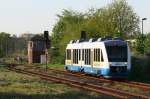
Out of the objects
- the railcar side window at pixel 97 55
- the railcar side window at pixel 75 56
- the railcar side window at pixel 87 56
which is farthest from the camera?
the railcar side window at pixel 75 56

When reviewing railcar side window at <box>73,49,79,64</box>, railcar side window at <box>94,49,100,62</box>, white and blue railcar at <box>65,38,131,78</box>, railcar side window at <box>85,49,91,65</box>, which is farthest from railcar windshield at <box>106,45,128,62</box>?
railcar side window at <box>73,49,79,64</box>

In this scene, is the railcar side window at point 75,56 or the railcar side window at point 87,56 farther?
the railcar side window at point 75,56

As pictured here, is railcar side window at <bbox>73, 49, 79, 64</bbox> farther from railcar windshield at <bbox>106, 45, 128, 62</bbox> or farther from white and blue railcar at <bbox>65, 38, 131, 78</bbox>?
railcar windshield at <bbox>106, 45, 128, 62</bbox>

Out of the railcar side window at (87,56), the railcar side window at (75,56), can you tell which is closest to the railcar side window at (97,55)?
the railcar side window at (87,56)

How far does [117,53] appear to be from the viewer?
34094mm

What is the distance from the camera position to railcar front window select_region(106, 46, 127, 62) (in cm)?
3369

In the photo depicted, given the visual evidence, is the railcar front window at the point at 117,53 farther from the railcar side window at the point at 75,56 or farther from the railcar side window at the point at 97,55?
the railcar side window at the point at 75,56

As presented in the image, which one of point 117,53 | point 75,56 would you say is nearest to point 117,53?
point 117,53

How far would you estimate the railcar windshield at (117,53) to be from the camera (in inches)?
1327

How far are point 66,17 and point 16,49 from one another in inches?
3062

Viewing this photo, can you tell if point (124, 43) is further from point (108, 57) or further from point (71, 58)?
point (71, 58)

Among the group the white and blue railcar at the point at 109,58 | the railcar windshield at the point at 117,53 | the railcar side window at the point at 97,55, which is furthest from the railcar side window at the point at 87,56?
the railcar windshield at the point at 117,53

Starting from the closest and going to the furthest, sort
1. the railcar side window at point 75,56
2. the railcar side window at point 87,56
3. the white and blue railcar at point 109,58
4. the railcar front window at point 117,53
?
the white and blue railcar at point 109,58
the railcar front window at point 117,53
the railcar side window at point 87,56
the railcar side window at point 75,56

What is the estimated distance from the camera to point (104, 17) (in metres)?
70.1
